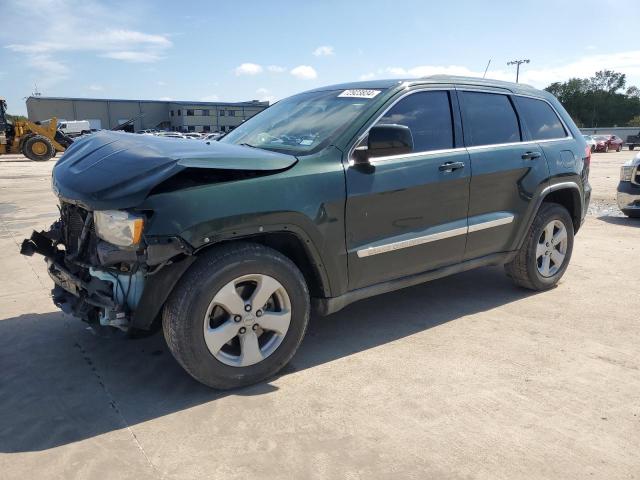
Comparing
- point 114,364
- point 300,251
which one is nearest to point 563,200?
point 300,251

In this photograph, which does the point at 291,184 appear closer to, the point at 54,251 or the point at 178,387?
the point at 178,387

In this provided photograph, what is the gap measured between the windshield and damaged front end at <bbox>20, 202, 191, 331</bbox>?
1160 millimetres

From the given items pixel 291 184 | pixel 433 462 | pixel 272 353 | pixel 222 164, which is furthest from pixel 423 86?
pixel 433 462

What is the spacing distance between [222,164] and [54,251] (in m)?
1.45

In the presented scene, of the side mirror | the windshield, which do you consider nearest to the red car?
the windshield

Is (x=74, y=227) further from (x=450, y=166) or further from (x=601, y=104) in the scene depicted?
(x=601, y=104)

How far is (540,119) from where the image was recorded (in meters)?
4.71

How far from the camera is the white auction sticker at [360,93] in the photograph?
12.1ft

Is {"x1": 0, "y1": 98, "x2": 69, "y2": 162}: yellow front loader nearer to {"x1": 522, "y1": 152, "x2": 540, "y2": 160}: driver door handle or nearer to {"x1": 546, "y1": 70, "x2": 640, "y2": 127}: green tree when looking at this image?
{"x1": 522, "y1": 152, "x2": 540, "y2": 160}: driver door handle

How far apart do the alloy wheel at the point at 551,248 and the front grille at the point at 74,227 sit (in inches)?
146

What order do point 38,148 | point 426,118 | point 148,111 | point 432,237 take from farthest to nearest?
point 148,111 < point 38,148 < point 426,118 < point 432,237

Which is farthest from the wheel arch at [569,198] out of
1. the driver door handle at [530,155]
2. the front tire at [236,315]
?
the front tire at [236,315]

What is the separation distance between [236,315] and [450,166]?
6.30 feet

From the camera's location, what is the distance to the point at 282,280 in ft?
10.1
